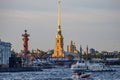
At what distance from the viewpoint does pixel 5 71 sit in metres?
150

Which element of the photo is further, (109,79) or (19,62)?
(19,62)

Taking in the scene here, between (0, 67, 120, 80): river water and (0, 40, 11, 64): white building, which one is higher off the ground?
(0, 40, 11, 64): white building

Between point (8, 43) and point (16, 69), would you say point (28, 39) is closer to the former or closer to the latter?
point (8, 43)

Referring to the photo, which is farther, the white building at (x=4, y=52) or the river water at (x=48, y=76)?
the white building at (x=4, y=52)

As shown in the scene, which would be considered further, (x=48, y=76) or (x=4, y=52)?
(x=4, y=52)

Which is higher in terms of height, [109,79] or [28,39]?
[28,39]

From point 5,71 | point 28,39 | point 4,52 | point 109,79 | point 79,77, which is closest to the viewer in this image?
point 109,79

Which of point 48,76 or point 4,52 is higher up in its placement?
point 4,52

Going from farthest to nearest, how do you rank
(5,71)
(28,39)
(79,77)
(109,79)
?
(28,39) < (5,71) < (79,77) < (109,79)

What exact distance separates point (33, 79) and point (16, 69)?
171ft

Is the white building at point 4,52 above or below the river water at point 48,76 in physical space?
above

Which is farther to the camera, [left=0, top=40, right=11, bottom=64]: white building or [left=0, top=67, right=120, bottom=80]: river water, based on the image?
[left=0, top=40, right=11, bottom=64]: white building

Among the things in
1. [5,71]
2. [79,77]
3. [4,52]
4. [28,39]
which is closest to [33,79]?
[79,77]

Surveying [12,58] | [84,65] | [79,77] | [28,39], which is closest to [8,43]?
[12,58]
